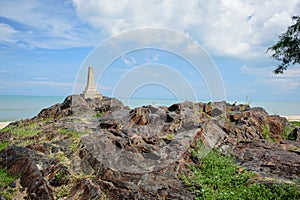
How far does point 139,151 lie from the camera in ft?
26.1

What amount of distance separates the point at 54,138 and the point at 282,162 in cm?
680

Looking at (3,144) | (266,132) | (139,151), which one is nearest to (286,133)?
(266,132)

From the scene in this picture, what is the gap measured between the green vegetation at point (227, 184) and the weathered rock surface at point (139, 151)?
300 mm

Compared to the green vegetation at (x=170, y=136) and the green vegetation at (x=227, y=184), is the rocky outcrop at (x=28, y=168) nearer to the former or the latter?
the green vegetation at (x=227, y=184)

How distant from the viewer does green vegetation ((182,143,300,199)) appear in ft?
20.4

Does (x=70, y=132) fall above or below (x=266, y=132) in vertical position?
below

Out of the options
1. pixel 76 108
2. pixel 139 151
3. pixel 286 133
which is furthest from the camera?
Result: pixel 76 108

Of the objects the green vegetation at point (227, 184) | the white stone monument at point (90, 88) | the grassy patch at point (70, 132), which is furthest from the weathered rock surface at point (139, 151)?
the white stone monument at point (90, 88)

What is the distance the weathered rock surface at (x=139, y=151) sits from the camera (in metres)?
6.52

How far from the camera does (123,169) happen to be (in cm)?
709

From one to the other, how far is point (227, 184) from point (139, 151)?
2532mm

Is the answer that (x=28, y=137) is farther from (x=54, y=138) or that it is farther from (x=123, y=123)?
(x=123, y=123)

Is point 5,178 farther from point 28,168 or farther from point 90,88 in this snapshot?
point 90,88

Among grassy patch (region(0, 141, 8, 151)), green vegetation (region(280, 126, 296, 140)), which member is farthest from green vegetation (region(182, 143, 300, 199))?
grassy patch (region(0, 141, 8, 151))
